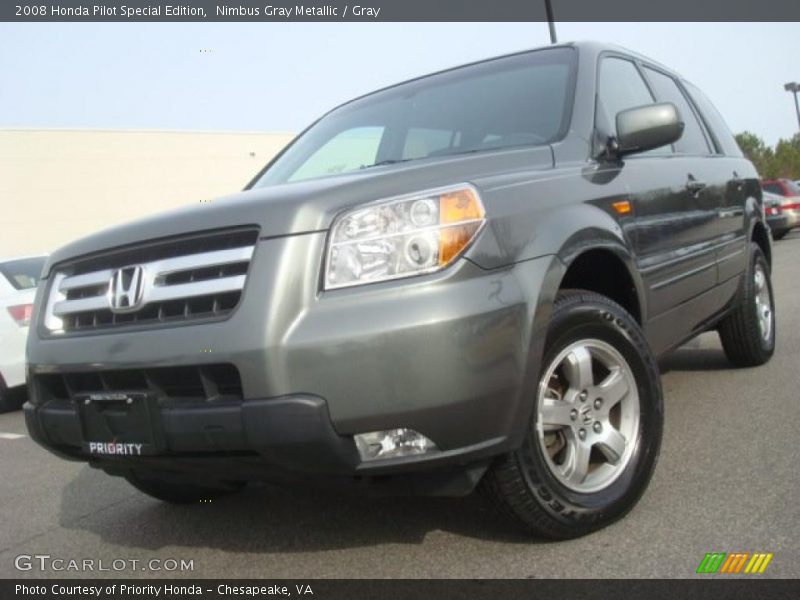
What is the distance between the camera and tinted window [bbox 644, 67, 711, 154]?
14.6 feet

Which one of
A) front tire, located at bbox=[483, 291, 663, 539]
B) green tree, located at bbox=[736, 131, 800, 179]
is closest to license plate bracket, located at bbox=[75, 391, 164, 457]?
front tire, located at bbox=[483, 291, 663, 539]

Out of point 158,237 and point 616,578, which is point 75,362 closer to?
point 158,237

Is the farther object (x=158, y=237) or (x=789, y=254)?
(x=789, y=254)

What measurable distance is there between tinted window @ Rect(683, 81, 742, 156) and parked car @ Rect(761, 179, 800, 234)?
16.3 m

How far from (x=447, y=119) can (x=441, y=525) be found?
69.8 inches

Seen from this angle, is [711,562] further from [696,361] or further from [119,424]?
[696,361]

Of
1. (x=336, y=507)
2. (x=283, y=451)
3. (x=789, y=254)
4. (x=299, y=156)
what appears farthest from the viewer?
(x=789, y=254)

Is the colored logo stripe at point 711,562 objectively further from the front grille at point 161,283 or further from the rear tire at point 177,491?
the rear tire at point 177,491

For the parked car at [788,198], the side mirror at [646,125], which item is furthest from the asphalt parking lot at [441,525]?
the parked car at [788,198]

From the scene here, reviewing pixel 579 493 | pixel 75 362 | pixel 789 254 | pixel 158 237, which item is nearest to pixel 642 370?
pixel 579 493

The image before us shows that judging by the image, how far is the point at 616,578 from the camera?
8.12ft

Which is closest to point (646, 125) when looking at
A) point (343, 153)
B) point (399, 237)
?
point (399, 237)

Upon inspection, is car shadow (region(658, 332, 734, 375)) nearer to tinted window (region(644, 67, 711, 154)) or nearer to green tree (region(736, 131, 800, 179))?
tinted window (region(644, 67, 711, 154))
